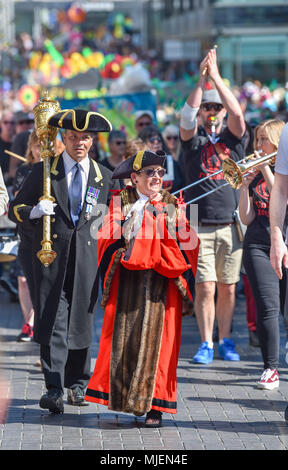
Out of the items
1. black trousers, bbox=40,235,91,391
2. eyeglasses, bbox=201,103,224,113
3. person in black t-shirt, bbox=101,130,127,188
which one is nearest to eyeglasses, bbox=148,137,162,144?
person in black t-shirt, bbox=101,130,127,188

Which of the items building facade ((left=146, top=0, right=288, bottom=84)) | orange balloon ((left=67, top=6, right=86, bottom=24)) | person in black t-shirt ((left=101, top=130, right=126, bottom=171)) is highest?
orange balloon ((left=67, top=6, right=86, bottom=24))

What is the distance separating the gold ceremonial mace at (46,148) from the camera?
662 cm

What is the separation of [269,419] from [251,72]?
158ft

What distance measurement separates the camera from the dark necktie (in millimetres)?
6770

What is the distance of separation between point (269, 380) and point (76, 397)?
4.71ft

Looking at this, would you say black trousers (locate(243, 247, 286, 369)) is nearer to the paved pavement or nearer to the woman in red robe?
the paved pavement

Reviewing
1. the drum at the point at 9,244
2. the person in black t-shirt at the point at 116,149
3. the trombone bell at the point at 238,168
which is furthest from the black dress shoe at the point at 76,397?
the person in black t-shirt at the point at 116,149

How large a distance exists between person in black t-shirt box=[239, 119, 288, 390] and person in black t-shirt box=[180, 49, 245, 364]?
576 millimetres

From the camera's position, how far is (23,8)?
103 meters

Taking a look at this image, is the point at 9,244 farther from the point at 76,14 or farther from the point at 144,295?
the point at 76,14

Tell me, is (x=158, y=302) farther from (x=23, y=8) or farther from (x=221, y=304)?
(x=23, y=8)

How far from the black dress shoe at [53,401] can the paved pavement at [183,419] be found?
0.05 m

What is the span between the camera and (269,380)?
290 inches
